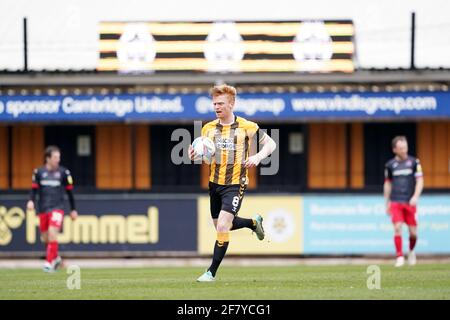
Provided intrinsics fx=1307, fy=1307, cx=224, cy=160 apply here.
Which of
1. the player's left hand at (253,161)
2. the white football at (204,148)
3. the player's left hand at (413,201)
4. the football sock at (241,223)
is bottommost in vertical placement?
the football sock at (241,223)

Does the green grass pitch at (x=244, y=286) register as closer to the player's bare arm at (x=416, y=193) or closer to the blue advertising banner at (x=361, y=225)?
the player's bare arm at (x=416, y=193)

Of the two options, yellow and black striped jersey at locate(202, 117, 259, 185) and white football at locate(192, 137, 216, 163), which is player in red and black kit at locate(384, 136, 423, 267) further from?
white football at locate(192, 137, 216, 163)

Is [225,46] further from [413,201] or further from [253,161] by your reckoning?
[253,161]

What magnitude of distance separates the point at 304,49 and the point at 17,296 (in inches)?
604

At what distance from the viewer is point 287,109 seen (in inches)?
1057

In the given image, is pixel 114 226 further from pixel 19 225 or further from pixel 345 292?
pixel 345 292

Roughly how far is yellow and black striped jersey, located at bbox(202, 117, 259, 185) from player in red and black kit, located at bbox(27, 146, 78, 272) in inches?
284

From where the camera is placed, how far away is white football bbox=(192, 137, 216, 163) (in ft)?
47.4

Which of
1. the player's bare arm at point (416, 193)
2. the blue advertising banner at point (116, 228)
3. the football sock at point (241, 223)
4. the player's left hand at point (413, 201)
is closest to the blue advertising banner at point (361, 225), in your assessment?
the blue advertising banner at point (116, 228)

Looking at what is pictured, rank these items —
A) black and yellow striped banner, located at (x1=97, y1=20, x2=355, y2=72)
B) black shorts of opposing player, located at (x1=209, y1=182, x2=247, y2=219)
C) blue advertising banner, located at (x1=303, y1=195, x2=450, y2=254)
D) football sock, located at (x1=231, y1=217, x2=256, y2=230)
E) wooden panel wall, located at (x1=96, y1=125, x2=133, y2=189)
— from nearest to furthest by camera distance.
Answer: black shorts of opposing player, located at (x1=209, y1=182, x2=247, y2=219)
football sock, located at (x1=231, y1=217, x2=256, y2=230)
blue advertising banner, located at (x1=303, y1=195, x2=450, y2=254)
black and yellow striped banner, located at (x1=97, y1=20, x2=355, y2=72)
wooden panel wall, located at (x1=96, y1=125, x2=133, y2=189)

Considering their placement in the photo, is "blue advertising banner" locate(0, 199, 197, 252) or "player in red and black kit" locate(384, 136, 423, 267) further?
"blue advertising banner" locate(0, 199, 197, 252)

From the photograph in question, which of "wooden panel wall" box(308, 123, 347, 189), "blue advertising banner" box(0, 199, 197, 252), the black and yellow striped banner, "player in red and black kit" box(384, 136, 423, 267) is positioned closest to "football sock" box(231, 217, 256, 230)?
"player in red and black kit" box(384, 136, 423, 267)

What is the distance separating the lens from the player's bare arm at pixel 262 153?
14.5 metres

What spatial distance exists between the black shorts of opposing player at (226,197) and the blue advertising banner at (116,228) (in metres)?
11.7
